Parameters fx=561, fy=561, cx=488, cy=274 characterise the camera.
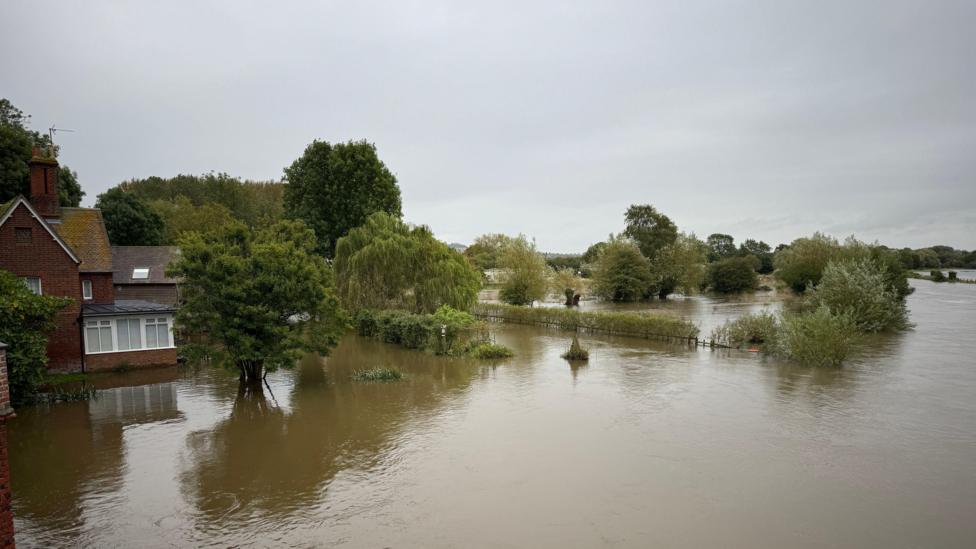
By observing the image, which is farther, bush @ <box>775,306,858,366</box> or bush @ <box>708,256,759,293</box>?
bush @ <box>708,256,759,293</box>

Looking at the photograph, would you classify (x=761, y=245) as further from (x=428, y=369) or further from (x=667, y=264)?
(x=428, y=369)

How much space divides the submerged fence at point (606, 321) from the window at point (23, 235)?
92.4 feet

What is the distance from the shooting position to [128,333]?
2320cm

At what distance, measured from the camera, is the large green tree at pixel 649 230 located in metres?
66.5

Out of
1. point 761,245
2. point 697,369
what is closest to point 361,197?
point 697,369

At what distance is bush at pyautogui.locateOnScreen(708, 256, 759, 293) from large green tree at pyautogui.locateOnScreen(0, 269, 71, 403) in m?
68.4

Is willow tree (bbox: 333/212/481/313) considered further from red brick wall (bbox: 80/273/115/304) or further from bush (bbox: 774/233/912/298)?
bush (bbox: 774/233/912/298)

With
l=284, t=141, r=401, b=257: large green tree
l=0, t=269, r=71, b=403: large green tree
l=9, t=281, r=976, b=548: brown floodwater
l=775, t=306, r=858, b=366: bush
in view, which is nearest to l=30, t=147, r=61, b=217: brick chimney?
l=0, t=269, r=71, b=403: large green tree

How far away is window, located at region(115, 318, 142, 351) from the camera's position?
2302 cm

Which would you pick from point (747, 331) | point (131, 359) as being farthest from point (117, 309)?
point (747, 331)

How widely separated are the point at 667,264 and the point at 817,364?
4157 cm

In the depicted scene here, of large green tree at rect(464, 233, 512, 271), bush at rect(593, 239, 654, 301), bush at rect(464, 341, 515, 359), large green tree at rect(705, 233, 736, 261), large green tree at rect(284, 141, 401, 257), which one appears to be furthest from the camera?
large green tree at rect(705, 233, 736, 261)

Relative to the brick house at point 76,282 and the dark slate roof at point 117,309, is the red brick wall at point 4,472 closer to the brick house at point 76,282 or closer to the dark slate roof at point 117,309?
the brick house at point 76,282

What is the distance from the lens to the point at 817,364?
23891 millimetres
